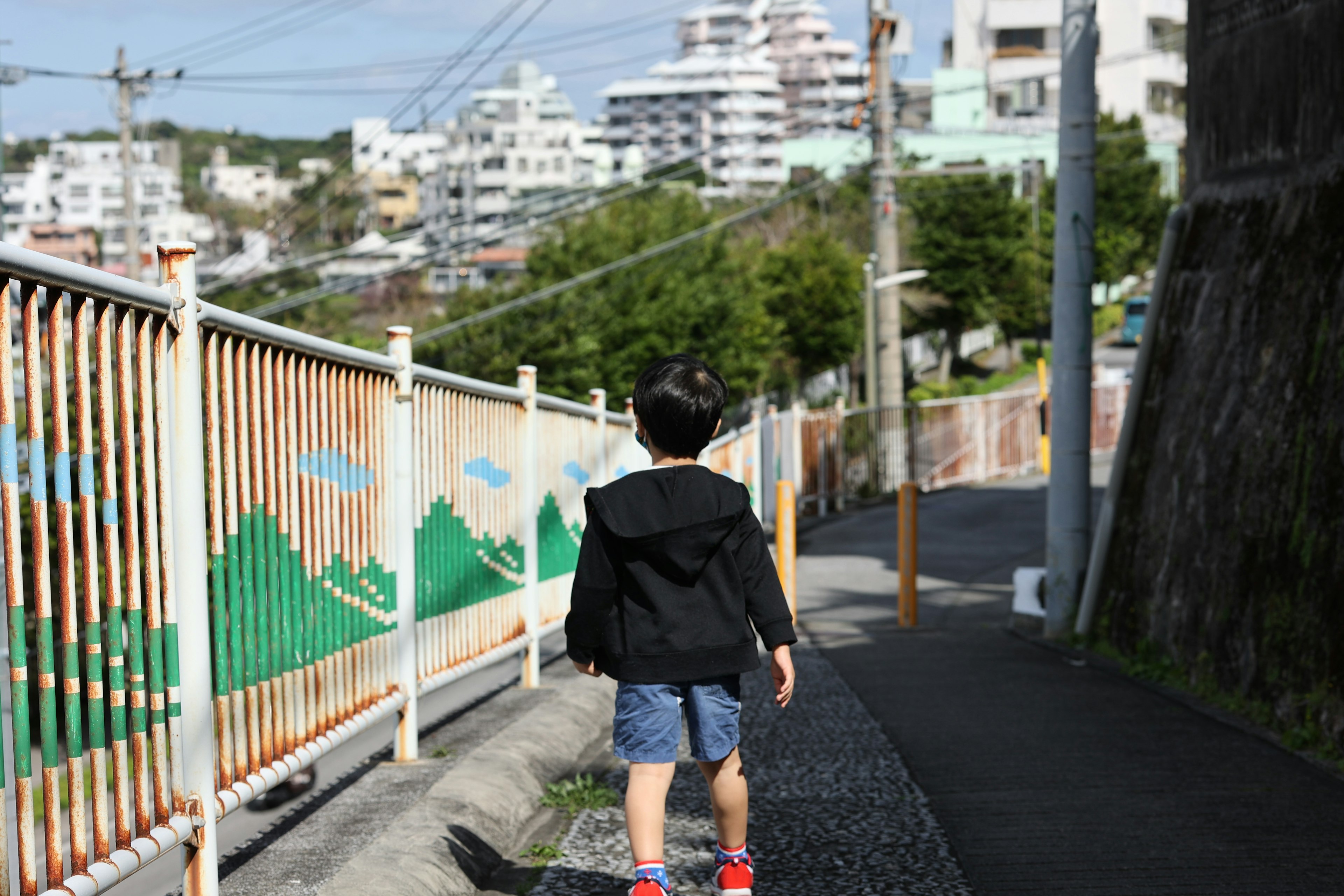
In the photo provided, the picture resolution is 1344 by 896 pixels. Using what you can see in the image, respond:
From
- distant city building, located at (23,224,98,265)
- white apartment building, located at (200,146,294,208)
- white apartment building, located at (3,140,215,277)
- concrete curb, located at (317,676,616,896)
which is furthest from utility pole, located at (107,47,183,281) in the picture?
white apartment building, located at (200,146,294,208)

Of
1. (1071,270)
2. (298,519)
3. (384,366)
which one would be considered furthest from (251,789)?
(1071,270)

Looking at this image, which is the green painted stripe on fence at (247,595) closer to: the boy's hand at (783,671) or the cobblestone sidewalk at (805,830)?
the cobblestone sidewalk at (805,830)

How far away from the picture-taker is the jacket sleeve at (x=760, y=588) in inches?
142

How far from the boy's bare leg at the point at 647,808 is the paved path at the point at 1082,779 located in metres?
0.99

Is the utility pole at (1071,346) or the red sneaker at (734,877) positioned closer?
the red sneaker at (734,877)

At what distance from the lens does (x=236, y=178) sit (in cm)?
18762

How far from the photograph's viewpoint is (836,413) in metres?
22.9

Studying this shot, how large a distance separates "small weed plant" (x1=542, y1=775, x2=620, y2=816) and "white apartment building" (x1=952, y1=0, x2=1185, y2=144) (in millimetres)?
75569

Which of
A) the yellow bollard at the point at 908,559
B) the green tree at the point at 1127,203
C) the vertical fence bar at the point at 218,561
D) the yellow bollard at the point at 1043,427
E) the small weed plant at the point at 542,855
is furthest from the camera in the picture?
the green tree at the point at 1127,203

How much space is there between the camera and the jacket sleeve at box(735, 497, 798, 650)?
3.61 meters

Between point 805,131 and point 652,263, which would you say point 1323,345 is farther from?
point 805,131

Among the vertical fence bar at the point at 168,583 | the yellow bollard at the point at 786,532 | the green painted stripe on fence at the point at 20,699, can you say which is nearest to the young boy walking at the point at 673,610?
the vertical fence bar at the point at 168,583

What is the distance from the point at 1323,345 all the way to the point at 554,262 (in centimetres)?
3176

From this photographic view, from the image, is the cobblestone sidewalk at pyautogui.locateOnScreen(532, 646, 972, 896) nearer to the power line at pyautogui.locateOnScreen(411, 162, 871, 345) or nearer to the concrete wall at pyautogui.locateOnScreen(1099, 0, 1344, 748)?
the concrete wall at pyautogui.locateOnScreen(1099, 0, 1344, 748)
